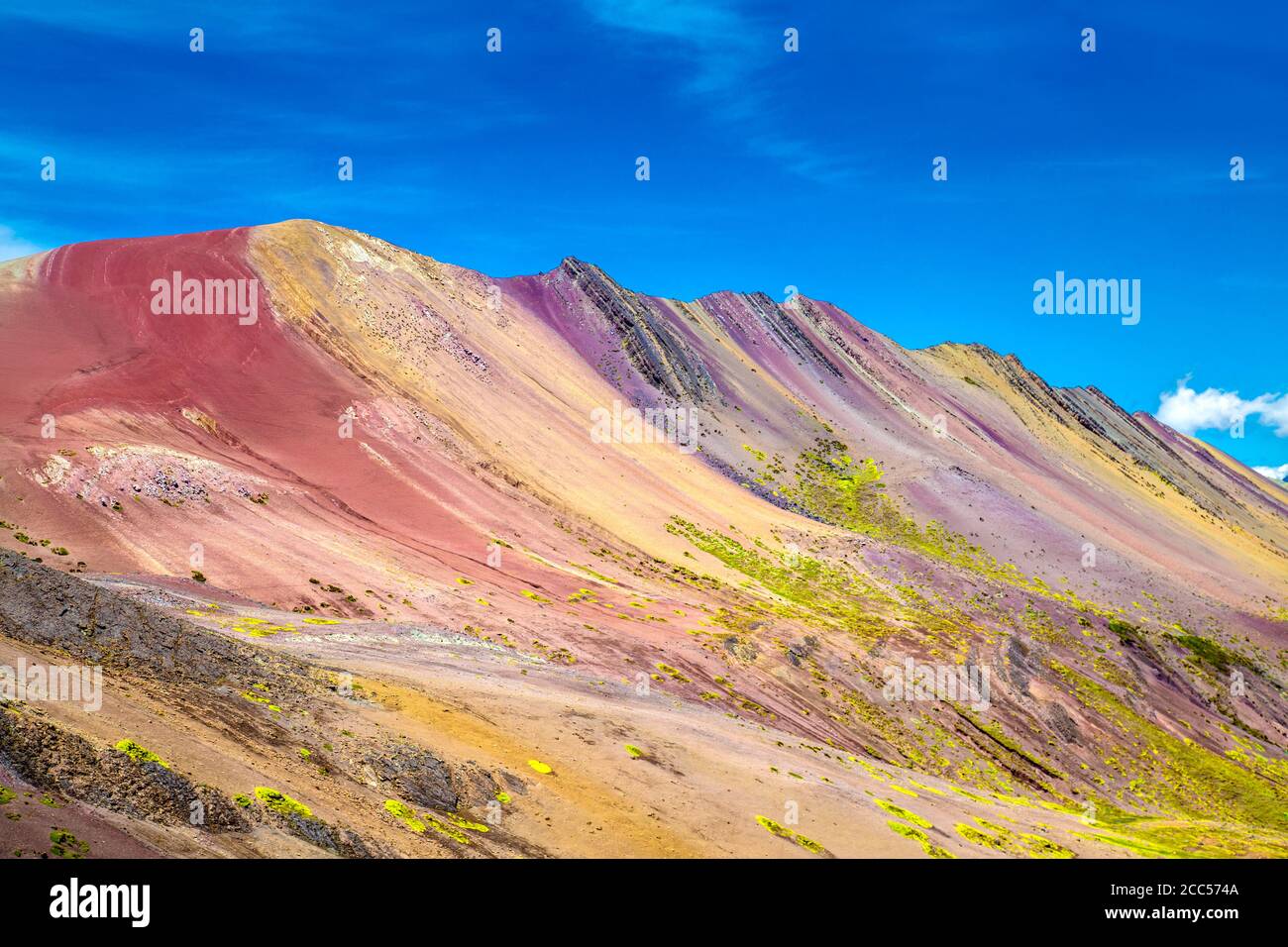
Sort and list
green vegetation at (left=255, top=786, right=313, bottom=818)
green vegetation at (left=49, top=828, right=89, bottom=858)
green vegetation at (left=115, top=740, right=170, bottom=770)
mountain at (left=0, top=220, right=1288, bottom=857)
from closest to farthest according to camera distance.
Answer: green vegetation at (left=49, top=828, right=89, bottom=858)
green vegetation at (left=115, top=740, right=170, bottom=770)
green vegetation at (left=255, top=786, right=313, bottom=818)
mountain at (left=0, top=220, right=1288, bottom=857)

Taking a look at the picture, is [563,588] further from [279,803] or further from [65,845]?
[65,845]

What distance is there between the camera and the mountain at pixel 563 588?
810 inches

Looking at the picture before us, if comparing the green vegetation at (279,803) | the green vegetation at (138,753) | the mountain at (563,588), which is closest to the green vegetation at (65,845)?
the mountain at (563,588)

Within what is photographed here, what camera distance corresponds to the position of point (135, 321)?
5844cm

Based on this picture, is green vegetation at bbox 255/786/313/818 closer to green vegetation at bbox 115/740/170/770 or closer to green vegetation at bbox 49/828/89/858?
green vegetation at bbox 115/740/170/770

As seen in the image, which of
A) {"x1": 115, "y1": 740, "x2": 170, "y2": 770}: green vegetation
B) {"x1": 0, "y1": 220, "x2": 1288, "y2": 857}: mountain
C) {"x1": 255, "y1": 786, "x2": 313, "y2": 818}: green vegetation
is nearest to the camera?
{"x1": 115, "y1": 740, "x2": 170, "y2": 770}: green vegetation

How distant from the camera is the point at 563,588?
46.0 m

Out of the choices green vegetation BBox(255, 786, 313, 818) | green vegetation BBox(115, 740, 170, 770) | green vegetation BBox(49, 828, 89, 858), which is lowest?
green vegetation BBox(255, 786, 313, 818)

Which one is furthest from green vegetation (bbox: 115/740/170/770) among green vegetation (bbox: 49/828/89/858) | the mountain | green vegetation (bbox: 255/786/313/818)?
green vegetation (bbox: 49/828/89/858)

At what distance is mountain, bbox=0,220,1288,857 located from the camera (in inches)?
810

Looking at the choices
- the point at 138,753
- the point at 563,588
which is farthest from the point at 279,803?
the point at 563,588

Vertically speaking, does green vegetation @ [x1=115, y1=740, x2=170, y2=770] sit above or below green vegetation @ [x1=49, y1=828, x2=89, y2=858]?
above

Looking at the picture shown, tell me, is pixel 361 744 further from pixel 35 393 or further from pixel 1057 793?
pixel 35 393
